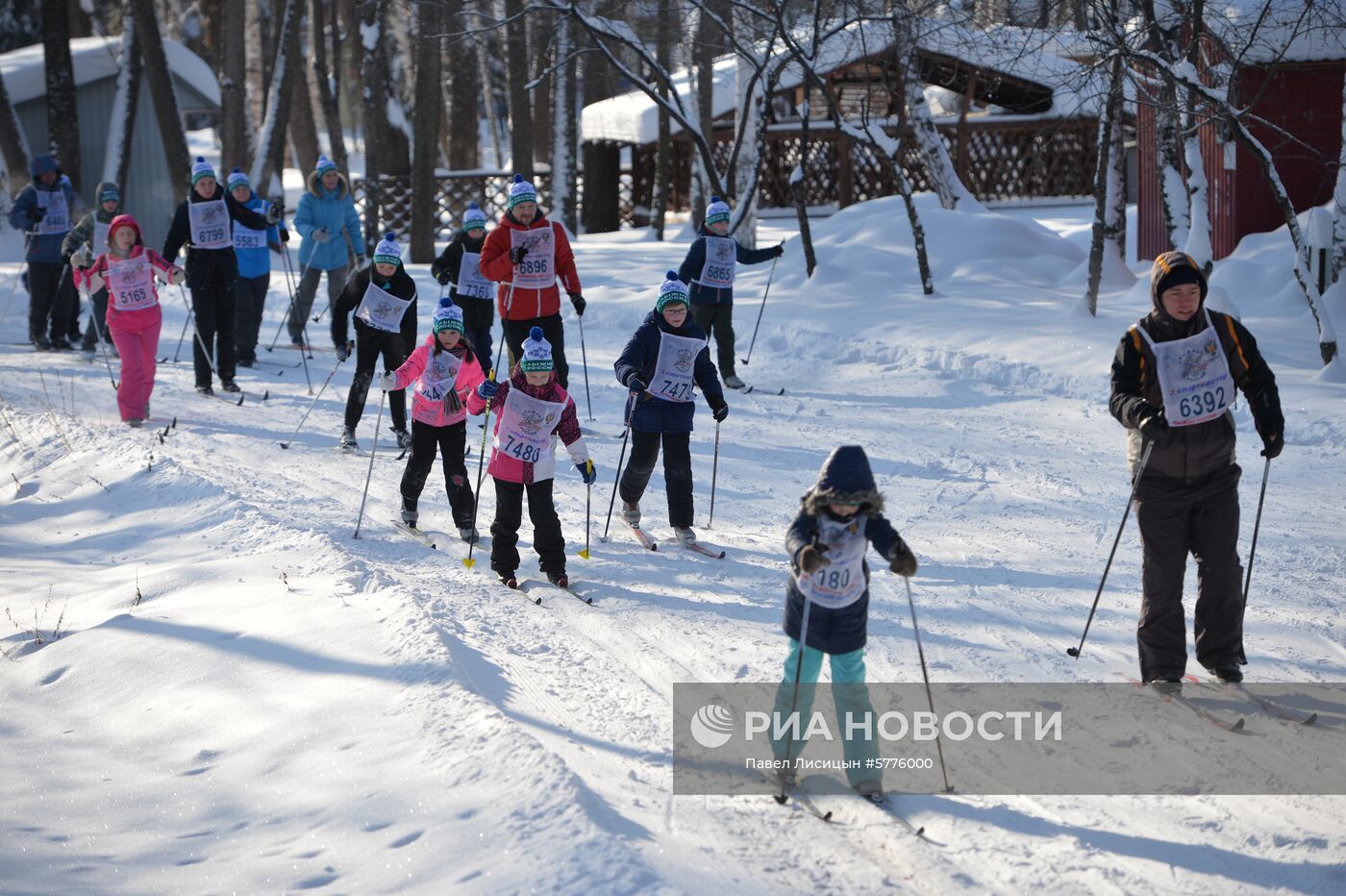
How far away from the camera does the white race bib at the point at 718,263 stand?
1173 centimetres

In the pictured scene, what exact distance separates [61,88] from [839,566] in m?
21.2

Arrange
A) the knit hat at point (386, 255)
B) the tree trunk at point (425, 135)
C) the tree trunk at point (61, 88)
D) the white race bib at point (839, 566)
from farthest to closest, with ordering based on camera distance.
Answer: the tree trunk at point (61, 88)
the tree trunk at point (425, 135)
the knit hat at point (386, 255)
the white race bib at point (839, 566)

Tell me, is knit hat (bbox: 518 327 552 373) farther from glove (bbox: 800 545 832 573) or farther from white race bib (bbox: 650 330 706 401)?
glove (bbox: 800 545 832 573)

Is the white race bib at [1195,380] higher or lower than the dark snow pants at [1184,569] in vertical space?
higher

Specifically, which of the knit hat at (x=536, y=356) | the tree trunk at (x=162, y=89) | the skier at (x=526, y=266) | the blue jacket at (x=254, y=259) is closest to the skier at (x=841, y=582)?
the knit hat at (x=536, y=356)

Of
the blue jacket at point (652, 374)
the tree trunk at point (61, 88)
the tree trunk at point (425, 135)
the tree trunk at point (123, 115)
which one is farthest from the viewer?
the tree trunk at point (123, 115)

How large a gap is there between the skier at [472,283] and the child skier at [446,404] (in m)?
2.89

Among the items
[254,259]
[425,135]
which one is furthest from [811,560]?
[425,135]

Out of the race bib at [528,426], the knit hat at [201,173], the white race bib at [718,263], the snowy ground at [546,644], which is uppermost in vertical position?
the knit hat at [201,173]

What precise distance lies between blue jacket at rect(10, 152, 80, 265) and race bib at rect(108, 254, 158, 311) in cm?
387

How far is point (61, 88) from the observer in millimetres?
21969

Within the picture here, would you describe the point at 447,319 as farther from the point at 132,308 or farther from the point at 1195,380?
the point at 1195,380

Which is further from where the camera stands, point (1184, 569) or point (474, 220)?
point (474, 220)

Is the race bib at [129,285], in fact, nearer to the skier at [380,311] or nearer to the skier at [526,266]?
the skier at [380,311]
